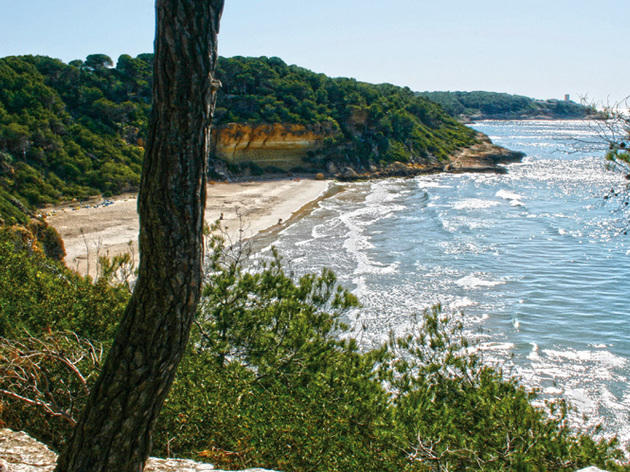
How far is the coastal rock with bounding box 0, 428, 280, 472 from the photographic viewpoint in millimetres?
3715

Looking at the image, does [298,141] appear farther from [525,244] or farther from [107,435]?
[107,435]

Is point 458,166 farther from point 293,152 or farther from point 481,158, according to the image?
point 293,152

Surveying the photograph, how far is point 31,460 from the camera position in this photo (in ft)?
12.6

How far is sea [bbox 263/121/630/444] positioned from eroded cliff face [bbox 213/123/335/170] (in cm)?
895

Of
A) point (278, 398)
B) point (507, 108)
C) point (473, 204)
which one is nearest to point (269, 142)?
point (473, 204)

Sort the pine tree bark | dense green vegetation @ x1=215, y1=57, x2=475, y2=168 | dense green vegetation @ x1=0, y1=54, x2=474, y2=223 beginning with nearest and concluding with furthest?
the pine tree bark < dense green vegetation @ x1=0, y1=54, x2=474, y2=223 < dense green vegetation @ x1=215, y1=57, x2=475, y2=168

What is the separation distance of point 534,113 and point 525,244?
5834 inches

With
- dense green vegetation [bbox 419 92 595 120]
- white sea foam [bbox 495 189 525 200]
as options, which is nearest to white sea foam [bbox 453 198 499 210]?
white sea foam [bbox 495 189 525 200]

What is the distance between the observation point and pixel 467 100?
174 m

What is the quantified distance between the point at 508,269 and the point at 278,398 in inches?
786

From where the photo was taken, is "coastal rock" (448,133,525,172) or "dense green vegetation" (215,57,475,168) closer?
"dense green vegetation" (215,57,475,168)

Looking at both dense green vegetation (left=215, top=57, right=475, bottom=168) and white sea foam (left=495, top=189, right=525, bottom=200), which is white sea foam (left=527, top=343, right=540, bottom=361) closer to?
white sea foam (left=495, top=189, right=525, bottom=200)

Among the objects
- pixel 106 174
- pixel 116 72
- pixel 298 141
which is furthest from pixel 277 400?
pixel 116 72

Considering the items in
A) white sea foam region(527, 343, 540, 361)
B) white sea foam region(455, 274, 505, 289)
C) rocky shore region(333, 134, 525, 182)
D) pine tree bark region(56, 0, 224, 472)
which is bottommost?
white sea foam region(527, 343, 540, 361)
